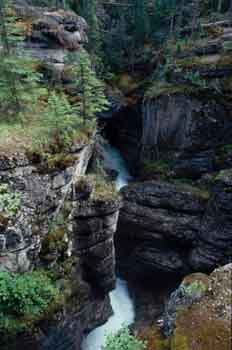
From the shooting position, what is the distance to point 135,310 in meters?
19.9

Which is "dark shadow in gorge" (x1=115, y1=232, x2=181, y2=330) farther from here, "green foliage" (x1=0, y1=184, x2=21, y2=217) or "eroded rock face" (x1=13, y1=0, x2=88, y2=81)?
"eroded rock face" (x1=13, y1=0, x2=88, y2=81)

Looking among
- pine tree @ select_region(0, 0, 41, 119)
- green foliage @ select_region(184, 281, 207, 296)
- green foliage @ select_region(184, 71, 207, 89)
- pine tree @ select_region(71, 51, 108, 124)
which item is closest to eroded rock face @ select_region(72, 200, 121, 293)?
pine tree @ select_region(71, 51, 108, 124)

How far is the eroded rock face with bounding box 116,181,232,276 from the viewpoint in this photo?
18984 millimetres

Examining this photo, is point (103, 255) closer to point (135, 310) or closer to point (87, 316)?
point (87, 316)

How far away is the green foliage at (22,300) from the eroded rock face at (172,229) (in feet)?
35.9

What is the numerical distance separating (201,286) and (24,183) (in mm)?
8085

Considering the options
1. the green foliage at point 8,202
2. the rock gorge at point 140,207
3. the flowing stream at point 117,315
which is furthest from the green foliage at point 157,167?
the green foliage at point 8,202

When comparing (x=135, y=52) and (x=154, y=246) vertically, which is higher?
(x=135, y=52)

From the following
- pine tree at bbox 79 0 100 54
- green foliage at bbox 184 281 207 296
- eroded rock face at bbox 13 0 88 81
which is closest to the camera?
green foliage at bbox 184 281 207 296

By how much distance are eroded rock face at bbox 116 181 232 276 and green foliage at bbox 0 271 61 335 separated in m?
10.9

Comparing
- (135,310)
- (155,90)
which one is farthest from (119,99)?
(135,310)

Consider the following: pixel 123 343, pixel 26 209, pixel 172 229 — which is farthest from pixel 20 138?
pixel 172 229

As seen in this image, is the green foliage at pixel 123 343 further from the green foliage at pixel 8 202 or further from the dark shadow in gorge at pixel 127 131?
the dark shadow in gorge at pixel 127 131

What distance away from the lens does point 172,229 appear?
2061 centimetres
